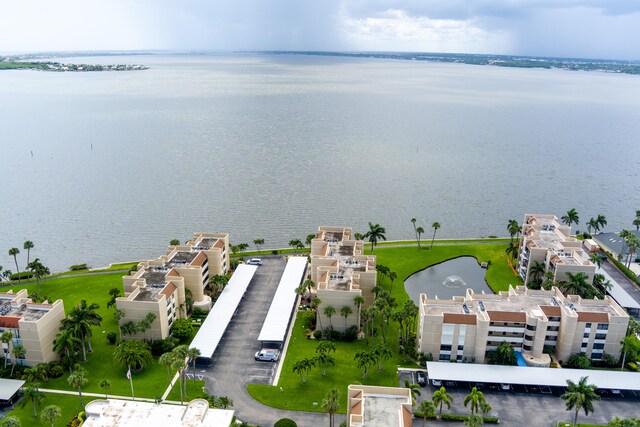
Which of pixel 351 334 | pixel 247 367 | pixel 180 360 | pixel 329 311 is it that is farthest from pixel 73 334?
pixel 351 334

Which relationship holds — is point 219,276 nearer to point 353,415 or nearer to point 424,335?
point 424,335

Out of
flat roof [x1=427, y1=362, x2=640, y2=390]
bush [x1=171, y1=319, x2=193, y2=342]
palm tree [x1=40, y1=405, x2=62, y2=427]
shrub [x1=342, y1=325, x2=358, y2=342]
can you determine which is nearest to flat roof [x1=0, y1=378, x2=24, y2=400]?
palm tree [x1=40, y1=405, x2=62, y2=427]

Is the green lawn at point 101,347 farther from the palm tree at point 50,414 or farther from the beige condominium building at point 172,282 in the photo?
the palm tree at point 50,414

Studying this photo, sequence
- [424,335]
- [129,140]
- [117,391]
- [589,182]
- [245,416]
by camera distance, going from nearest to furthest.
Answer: [245,416] < [117,391] < [424,335] < [589,182] < [129,140]

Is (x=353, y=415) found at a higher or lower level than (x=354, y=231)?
higher

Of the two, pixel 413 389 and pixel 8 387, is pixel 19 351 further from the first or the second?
pixel 413 389

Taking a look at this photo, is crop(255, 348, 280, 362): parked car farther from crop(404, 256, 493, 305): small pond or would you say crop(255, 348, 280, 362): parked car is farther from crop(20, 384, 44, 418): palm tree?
crop(404, 256, 493, 305): small pond

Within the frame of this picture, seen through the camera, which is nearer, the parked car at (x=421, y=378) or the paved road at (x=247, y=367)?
the paved road at (x=247, y=367)

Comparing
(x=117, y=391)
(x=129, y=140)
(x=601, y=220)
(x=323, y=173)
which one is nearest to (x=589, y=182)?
(x=601, y=220)

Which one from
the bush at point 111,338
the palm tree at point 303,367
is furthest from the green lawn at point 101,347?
the palm tree at point 303,367
